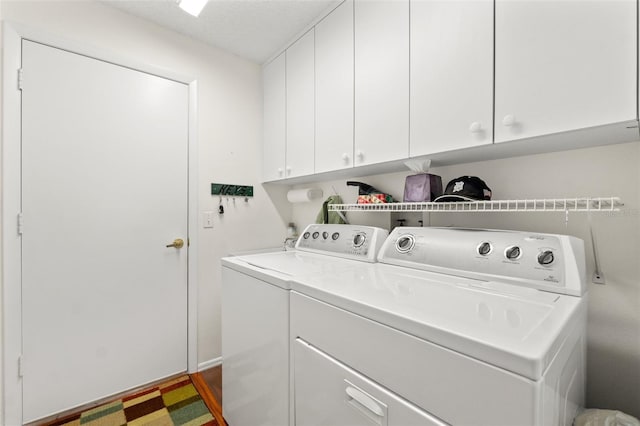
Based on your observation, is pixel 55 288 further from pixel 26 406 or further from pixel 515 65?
pixel 515 65

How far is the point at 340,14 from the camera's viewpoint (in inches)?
66.2

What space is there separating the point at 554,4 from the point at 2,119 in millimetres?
2487

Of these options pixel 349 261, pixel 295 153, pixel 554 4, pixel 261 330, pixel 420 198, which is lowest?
pixel 261 330

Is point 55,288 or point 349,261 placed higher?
point 349,261

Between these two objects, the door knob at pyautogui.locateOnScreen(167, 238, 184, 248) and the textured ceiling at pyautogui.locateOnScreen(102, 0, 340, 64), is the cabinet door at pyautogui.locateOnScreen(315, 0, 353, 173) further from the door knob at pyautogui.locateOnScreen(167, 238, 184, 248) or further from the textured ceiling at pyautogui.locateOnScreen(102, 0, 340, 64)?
the door knob at pyautogui.locateOnScreen(167, 238, 184, 248)

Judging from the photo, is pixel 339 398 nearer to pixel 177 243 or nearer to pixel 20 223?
pixel 177 243

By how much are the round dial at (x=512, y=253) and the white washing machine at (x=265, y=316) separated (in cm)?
58

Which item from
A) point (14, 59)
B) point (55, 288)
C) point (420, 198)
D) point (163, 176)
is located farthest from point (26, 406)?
point (420, 198)

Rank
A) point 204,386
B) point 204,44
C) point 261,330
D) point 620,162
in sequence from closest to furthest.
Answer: point 620,162 → point 261,330 → point 204,386 → point 204,44

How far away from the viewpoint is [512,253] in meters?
1.03

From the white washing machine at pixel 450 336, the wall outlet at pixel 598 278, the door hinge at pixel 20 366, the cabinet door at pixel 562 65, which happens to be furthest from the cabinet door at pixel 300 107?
the door hinge at pixel 20 366

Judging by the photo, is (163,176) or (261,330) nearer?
(261,330)

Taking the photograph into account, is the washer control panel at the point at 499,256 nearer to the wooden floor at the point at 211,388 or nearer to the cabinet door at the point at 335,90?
the cabinet door at the point at 335,90

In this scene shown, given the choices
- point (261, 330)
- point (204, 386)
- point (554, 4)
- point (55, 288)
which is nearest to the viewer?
point (554, 4)
